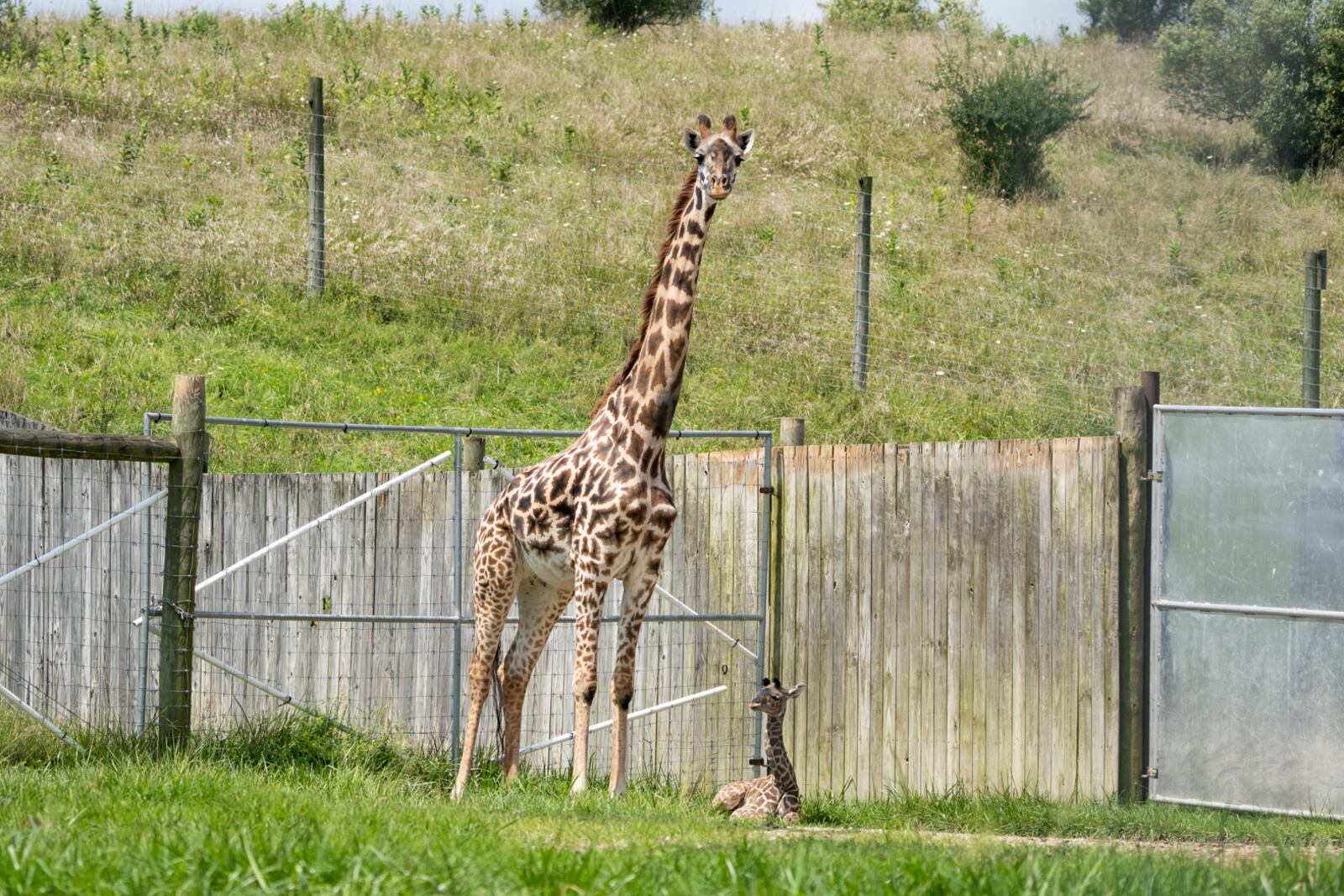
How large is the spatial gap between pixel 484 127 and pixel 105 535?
1357 cm

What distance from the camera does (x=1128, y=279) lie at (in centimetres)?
1916

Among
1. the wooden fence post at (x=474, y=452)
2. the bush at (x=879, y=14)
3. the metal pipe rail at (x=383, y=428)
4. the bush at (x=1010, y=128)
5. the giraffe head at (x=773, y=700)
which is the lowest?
the giraffe head at (x=773, y=700)

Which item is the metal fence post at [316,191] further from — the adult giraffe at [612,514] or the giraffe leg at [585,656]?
the giraffe leg at [585,656]

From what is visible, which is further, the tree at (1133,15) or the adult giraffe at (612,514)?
the tree at (1133,15)

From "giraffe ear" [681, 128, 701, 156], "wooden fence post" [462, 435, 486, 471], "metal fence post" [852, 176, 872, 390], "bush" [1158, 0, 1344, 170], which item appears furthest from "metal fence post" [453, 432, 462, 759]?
"bush" [1158, 0, 1344, 170]

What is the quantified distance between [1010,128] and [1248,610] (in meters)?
16.4

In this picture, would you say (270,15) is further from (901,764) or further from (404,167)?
(901,764)

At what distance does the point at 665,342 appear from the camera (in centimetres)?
800

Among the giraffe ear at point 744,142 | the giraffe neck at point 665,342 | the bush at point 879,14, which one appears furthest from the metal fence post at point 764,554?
the bush at point 879,14

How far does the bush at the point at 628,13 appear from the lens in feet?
103

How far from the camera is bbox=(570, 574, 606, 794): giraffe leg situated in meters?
7.70

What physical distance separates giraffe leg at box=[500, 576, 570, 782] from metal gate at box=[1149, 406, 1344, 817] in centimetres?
337

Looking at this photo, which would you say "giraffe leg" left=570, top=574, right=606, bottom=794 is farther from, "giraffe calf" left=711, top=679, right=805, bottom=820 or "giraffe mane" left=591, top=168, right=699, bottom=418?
"giraffe mane" left=591, top=168, right=699, bottom=418

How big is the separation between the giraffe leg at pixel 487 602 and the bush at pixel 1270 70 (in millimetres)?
21655
